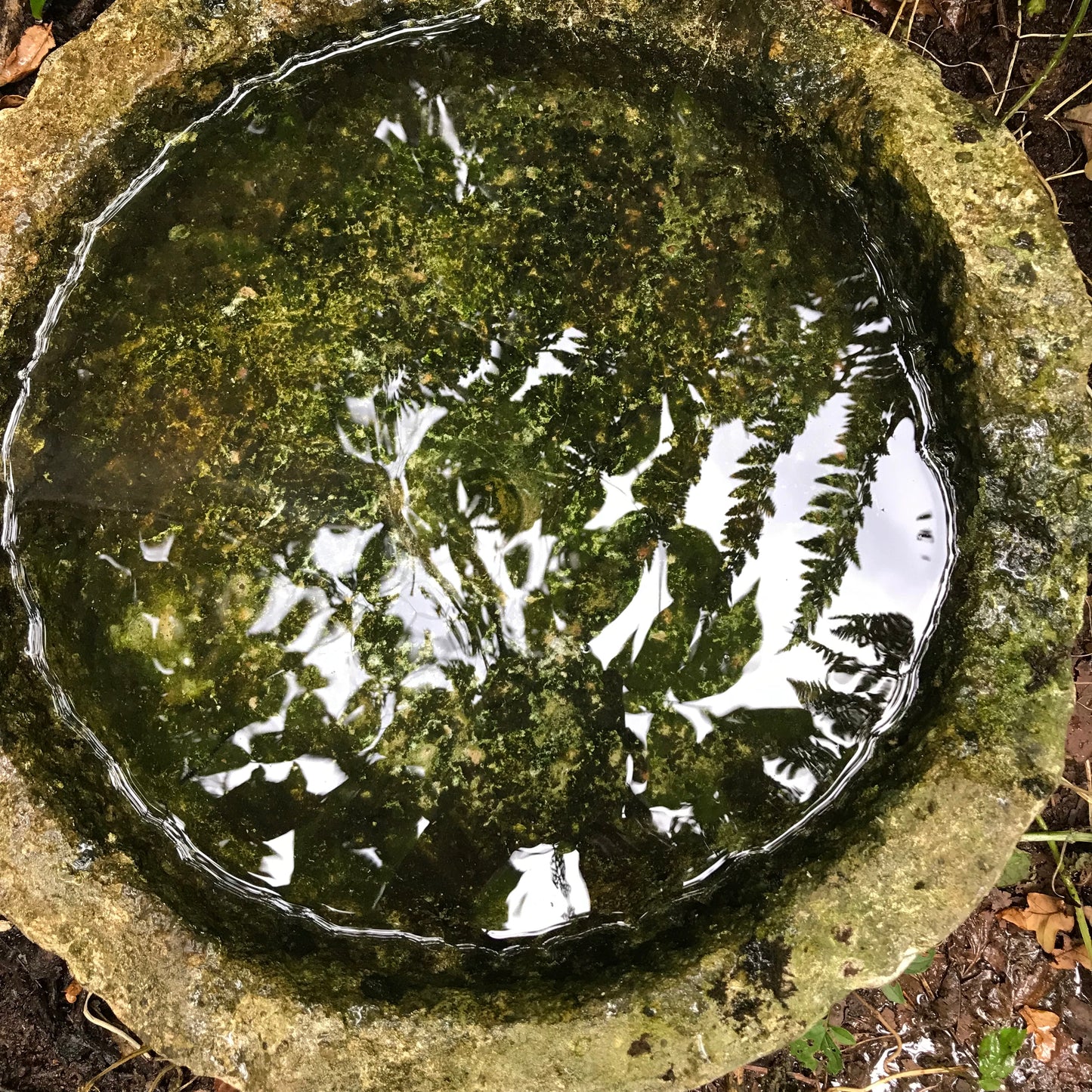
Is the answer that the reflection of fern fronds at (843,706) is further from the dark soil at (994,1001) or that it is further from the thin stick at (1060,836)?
the dark soil at (994,1001)

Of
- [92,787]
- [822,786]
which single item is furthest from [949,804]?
[92,787]

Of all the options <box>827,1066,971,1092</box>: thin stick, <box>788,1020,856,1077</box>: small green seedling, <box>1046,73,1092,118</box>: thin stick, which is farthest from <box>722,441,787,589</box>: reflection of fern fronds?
<box>827,1066,971,1092</box>: thin stick

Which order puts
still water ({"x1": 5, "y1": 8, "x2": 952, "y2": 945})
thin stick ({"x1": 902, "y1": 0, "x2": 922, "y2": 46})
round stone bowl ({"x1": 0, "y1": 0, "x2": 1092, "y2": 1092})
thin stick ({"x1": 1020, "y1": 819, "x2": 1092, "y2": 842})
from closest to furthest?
round stone bowl ({"x1": 0, "y1": 0, "x2": 1092, "y2": 1092}) < still water ({"x1": 5, "y1": 8, "x2": 952, "y2": 945}) < thin stick ({"x1": 1020, "y1": 819, "x2": 1092, "y2": 842}) < thin stick ({"x1": 902, "y1": 0, "x2": 922, "y2": 46})

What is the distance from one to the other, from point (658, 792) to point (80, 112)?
1776 millimetres

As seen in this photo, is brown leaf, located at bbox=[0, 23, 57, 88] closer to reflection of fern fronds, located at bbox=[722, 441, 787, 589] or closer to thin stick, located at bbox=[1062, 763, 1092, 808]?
reflection of fern fronds, located at bbox=[722, 441, 787, 589]

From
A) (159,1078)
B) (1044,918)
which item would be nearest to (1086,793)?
(1044,918)

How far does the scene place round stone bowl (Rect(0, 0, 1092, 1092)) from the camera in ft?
4.68

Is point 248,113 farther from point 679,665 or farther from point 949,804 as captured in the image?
point 949,804

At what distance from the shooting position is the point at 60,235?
1.70 m

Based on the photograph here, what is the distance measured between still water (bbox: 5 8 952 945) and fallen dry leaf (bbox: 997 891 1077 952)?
2.84 ft

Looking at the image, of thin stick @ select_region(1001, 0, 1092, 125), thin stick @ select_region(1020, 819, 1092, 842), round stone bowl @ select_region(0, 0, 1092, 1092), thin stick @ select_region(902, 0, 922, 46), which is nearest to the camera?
round stone bowl @ select_region(0, 0, 1092, 1092)

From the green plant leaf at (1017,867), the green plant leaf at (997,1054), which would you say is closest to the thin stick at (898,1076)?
the green plant leaf at (997,1054)

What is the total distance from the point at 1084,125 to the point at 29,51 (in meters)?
2.70

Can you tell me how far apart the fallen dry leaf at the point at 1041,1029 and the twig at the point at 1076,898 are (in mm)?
208
